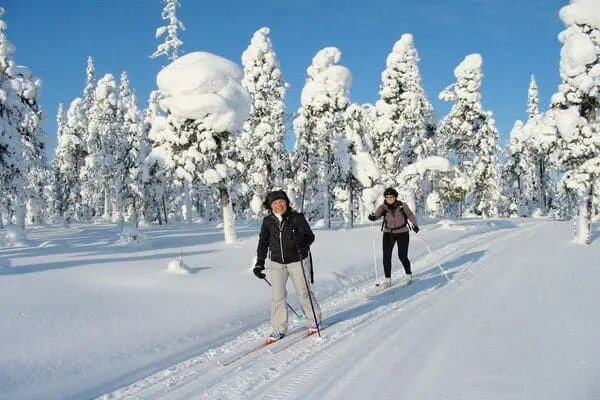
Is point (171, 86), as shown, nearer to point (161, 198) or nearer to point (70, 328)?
point (70, 328)

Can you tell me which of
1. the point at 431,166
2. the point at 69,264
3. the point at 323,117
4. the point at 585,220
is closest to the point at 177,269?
the point at 69,264

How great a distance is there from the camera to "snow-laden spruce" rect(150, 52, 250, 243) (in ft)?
64.4

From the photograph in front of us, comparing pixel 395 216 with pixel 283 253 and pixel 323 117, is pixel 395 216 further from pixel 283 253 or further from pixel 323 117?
pixel 323 117

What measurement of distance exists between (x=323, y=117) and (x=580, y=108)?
50.7 feet

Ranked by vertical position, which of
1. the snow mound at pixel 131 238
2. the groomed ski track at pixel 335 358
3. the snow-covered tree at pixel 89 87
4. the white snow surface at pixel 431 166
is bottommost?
the groomed ski track at pixel 335 358

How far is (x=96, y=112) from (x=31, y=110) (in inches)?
879

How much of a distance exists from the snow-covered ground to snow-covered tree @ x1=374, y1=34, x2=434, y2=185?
71.7 ft

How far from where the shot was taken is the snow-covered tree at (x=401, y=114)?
3466 centimetres

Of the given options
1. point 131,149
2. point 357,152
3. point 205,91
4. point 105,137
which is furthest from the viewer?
point 131,149

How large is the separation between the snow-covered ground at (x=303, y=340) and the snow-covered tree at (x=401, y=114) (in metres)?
21.8

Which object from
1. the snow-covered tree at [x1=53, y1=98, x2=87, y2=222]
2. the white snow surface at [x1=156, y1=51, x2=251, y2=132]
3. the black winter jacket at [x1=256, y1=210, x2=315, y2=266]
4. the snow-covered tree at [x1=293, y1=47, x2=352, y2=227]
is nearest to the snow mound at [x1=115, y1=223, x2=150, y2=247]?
the white snow surface at [x1=156, y1=51, x2=251, y2=132]

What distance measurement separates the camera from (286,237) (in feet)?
24.9

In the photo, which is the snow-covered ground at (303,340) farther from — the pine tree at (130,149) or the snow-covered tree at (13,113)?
the pine tree at (130,149)

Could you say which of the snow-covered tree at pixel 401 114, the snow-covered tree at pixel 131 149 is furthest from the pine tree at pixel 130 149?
the snow-covered tree at pixel 401 114
